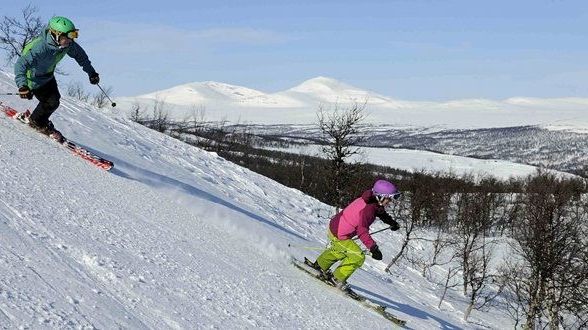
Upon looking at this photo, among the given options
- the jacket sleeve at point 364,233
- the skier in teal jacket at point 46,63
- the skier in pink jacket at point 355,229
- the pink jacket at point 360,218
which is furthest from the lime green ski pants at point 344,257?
the skier in teal jacket at point 46,63

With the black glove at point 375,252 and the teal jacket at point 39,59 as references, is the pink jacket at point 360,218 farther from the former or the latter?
the teal jacket at point 39,59

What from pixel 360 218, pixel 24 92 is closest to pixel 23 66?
pixel 24 92

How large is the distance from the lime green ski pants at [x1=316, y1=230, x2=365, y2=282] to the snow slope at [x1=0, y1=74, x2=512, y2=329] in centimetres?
52

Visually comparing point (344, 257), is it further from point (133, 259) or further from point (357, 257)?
point (133, 259)

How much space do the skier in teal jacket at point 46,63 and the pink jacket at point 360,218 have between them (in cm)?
544

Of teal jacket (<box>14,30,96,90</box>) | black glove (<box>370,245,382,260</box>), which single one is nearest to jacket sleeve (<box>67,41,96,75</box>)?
teal jacket (<box>14,30,96,90</box>)

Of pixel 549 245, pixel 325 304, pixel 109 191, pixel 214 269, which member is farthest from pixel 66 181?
pixel 549 245

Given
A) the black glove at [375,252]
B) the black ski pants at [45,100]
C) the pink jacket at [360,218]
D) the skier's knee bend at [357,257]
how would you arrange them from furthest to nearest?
the black ski pants at [45,100] < the skier's knee bend at [357,257] < the pink jacket at [360,218] < the black glove at [375,252]

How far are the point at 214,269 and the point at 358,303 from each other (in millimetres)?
2786

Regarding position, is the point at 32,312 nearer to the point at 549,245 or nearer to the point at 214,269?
the point at 214,269

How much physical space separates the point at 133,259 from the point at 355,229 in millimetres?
3817

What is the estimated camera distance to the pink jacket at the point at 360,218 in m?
8.28

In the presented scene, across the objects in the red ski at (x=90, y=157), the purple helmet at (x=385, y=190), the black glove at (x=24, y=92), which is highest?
the black glove at (x=24, y=92)

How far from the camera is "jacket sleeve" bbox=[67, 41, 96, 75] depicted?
9.67 m
